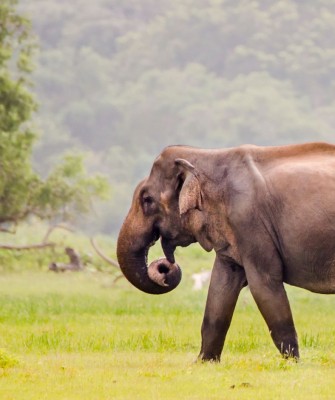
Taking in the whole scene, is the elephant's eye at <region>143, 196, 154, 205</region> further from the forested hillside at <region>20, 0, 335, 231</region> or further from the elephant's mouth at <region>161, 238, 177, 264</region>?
the forested hillside at <region>20, 0, 335, 231</region>

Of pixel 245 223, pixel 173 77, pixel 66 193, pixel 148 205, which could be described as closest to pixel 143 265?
pixel 148 205

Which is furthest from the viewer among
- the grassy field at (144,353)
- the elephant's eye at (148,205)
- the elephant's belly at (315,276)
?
the elephant's eye at (148,205)

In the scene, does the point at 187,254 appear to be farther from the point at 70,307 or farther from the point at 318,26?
the point at 318,26

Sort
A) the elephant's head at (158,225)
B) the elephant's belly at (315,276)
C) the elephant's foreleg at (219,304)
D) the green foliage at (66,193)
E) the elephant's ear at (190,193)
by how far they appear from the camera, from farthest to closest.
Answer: the green foliage at (66,193) → the elephant's head at (158,225) → the elephant's foreleg at (219,304) → the elephant's ear at (190,193) → the elephant's belly at (315,276)

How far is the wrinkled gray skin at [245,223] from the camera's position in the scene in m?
10.3

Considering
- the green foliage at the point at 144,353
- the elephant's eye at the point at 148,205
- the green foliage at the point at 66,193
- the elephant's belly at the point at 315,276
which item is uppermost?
the green foliage at the point at 66,193

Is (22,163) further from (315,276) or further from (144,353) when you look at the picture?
(315,276)

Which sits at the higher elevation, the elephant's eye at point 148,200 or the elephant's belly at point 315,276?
the elephant's eye at point 148,200

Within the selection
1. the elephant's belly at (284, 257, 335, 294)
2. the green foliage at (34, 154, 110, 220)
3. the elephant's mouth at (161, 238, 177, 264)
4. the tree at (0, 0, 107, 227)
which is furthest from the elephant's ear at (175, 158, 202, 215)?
the green foliage at (34, 154, 110, 220)

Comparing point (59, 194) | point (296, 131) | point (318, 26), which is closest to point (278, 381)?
point (59, 194)

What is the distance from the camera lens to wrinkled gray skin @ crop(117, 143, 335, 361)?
33.7 ft

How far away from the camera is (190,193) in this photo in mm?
10758

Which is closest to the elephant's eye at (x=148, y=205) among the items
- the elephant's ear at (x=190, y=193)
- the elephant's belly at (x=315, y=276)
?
the elephant's ear at (x=190, y=193)

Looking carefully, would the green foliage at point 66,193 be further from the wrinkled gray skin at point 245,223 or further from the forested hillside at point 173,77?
the forested hillside at point 173,77
